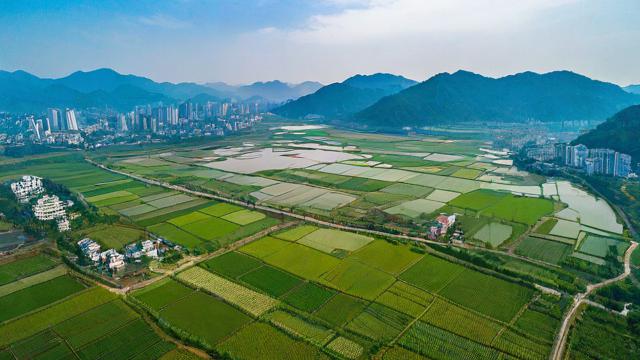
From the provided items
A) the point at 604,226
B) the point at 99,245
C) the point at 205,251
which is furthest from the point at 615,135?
the point at 99,245

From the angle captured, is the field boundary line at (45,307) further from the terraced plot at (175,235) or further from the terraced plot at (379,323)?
the terraced plot at (379,323)

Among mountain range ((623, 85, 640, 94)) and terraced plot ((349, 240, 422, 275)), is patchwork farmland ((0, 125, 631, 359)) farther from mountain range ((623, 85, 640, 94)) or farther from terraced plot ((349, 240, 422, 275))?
mountain range ((623, 85, 640, 94))

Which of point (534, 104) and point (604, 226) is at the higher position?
point (534, 104)

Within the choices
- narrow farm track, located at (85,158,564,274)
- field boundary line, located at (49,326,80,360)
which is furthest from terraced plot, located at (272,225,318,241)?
field boundary line, located at (49,326,80,360)

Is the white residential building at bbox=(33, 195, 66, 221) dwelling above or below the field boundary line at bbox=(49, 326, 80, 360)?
above

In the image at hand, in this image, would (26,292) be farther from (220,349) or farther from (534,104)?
(534,104)

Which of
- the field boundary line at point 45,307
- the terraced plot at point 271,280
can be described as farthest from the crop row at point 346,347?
the field boundary line at point 45,307
